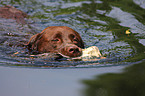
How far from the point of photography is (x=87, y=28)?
30.1 ft

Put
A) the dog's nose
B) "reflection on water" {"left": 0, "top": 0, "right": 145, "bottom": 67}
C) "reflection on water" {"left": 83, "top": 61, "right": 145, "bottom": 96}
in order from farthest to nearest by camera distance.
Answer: "reflection on water" {"left": 0, "top": 0, "right": 145, "bottom": 67}, the dog's nose, "reflection on water" {"left": 83, "top": 61, "right": 145, "bottom": 96}

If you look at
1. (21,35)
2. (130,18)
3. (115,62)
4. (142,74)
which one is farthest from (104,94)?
(130,18)

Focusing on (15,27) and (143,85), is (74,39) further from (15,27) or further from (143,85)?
(15,27)

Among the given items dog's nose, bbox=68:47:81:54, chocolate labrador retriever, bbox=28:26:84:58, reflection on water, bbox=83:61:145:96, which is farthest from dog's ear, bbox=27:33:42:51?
reflection on water, bbox=83:61:145:96

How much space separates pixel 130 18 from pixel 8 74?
6.37 metres

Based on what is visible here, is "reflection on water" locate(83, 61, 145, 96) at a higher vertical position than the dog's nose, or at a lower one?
lower

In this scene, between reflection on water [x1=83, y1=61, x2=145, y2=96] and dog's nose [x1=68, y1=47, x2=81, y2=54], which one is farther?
dog's nose [x1=68, y1=47, x2=81, y2=54]

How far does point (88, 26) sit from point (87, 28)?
0.79 feet

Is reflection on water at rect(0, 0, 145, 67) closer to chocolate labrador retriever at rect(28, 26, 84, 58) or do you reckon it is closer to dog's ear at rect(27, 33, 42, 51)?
dog's ear at rect(27, 33, 42, 51)

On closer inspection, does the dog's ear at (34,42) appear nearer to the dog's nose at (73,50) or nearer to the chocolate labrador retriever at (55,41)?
the chocolate labrador retriever at (55,41)

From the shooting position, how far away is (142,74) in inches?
195

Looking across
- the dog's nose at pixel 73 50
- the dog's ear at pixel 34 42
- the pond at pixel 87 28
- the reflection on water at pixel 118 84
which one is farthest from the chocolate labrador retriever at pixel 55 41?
the reflection on water at pixel 118 84

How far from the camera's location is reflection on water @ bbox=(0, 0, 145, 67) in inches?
235

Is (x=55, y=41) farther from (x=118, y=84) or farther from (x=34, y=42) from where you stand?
(x=118, y=84)
